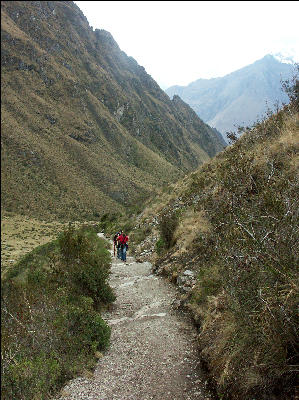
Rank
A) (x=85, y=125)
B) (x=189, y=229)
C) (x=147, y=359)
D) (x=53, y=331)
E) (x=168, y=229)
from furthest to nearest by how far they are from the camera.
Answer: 1. (x=85, y=125)
2. (x=168, y=229)
3. (x=189, y=229)
4. (x=53, y=331)
5. (x=147, y=359)

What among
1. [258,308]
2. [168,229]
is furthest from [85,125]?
[258,308]

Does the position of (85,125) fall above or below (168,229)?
above

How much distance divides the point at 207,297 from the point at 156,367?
1.80 metres

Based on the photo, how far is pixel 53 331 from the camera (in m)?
5.85

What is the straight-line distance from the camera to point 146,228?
1933cm

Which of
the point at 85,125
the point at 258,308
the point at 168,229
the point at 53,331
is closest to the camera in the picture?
the point at 258,308

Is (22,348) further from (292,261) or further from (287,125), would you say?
(287,125)

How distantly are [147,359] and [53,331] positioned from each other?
6.03 ft

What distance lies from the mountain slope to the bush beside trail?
295 centimetres

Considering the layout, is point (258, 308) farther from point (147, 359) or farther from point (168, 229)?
point (168, 229)

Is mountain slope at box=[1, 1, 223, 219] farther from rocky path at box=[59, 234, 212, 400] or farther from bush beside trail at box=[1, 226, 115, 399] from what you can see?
rocky path at box=[59, 234, 212, 400]

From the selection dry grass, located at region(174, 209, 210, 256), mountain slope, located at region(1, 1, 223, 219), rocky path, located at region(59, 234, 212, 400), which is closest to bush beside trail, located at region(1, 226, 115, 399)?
rocky path, located at region(59, 234, 212, 400)

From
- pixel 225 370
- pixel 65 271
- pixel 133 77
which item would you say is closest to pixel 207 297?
pixel 225 370

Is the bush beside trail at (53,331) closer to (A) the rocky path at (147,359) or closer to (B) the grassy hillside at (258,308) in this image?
(A) the rocky path at (147,359)
